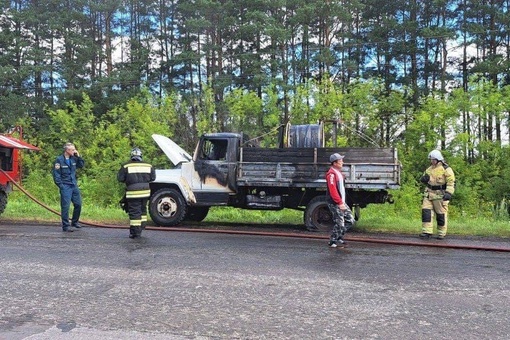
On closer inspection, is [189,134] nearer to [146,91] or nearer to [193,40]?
[146,91]

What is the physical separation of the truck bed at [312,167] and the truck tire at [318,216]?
43 centimetres

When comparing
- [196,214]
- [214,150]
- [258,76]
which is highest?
[258,76]

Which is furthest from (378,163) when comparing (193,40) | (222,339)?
(193,40)

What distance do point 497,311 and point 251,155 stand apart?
7.01 metres

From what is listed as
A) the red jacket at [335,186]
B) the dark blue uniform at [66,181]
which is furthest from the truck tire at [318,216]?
the dark blue uniform at [66,181]

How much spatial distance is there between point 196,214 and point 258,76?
19.8 metres

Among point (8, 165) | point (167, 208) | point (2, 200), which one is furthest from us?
point (8, 165)

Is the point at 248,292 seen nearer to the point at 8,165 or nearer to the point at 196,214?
the point at 196,214

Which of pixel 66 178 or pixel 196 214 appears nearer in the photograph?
pixel 66 178

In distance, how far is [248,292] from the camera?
15.6 feet

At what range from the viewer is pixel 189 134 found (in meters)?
25.1

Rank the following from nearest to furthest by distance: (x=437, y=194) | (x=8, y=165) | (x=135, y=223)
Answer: (x=135, y=223), (x=437, y=194), (x=8, y=165)

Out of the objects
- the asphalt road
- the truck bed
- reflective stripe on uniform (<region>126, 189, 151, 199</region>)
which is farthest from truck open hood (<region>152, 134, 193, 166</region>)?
the asphalt road

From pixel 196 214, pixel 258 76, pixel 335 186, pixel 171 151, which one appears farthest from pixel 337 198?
pixel 258 76
